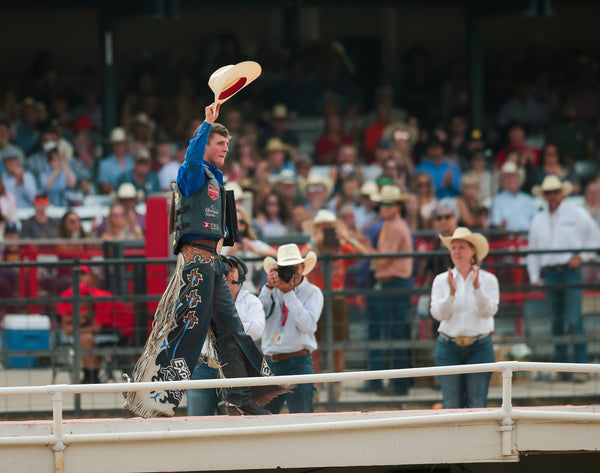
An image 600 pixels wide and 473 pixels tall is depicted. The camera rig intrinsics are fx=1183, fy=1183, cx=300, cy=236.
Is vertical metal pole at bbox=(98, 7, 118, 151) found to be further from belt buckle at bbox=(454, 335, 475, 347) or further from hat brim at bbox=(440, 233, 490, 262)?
belt buckle at bbox=(454, 335, 475, 347)

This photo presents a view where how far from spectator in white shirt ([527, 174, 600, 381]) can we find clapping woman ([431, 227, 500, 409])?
5.84ft

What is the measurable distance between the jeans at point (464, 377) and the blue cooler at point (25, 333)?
3.49 metres

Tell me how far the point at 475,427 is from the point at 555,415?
0.45 metres

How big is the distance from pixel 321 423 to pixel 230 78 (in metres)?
2.03

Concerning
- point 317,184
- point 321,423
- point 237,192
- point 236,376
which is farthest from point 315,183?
point 321,423

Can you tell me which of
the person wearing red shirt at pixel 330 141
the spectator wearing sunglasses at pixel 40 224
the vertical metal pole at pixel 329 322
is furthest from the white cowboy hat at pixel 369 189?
the spectator wearing sunglasses at pixel 40 224

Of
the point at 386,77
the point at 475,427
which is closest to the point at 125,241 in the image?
the point at 475,427

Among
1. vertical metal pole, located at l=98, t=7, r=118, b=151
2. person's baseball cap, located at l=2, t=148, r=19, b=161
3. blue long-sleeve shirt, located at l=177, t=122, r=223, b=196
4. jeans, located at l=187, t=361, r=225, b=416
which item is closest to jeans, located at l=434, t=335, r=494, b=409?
jeans, located at l=187, t=361, r=225, b=416

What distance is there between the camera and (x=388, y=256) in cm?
984

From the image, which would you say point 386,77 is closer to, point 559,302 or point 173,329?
point 559,302

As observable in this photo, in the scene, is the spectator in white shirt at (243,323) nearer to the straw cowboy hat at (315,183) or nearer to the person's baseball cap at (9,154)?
the straw cowboy hat at (315,183)

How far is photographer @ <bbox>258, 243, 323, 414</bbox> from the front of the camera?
8.33m

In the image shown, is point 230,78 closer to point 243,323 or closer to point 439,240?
point 243,323

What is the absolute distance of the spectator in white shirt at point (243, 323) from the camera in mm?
7871
